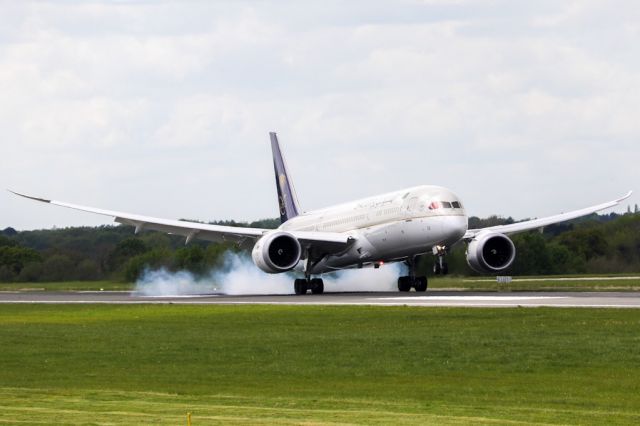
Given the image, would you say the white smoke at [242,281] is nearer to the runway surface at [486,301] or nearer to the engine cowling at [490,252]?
the engine cowling at [490,252]

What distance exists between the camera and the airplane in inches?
2496

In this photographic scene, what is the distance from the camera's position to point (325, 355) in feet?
110

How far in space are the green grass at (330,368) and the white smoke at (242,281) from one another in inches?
1009

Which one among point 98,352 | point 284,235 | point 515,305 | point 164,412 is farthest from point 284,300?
point 164,412

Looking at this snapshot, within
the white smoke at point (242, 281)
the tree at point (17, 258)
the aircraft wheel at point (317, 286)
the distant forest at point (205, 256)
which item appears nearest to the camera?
the aircraft wheel at point (317, 286)

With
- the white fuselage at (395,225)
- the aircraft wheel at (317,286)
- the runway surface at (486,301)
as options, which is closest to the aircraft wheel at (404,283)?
the white fuselage at (395,225)

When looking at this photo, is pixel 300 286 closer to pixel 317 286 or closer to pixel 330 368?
pixel 317 286

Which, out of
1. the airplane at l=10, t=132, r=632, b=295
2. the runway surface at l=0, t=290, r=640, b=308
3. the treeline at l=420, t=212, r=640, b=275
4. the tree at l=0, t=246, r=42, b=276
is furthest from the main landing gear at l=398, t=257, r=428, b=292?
the tree at l=0, t=246, r=42, b=276

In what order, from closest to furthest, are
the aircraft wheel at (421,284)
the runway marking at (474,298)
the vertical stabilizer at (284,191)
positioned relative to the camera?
the runway marking at (474,298)
the aircraft wheel at (421,284)
the vertical stabilizer at (284,191)

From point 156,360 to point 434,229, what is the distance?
3127 centimetres

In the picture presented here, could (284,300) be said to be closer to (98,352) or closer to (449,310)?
(449,310)

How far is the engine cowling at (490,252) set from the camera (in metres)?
66.0

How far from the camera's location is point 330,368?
31.0 meters

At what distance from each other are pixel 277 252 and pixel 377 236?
4.99 meters
